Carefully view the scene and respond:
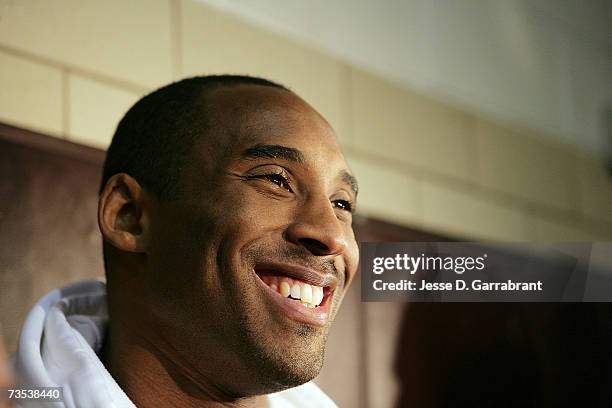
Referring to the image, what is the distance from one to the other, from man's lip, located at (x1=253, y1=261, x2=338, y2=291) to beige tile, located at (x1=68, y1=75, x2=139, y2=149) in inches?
15.2

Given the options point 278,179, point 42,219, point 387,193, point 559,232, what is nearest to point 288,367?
point 278,179

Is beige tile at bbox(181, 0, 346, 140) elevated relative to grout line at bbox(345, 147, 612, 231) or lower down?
elevated

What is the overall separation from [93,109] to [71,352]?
1.34 feet

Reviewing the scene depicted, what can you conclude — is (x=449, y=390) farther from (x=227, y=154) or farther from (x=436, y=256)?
(x=227, y=154)

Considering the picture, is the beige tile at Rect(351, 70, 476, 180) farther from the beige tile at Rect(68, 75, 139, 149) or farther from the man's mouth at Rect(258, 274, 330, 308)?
the man's mouth at Rect(258, 274, 330, 308)

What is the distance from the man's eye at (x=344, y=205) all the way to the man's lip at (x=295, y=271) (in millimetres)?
83

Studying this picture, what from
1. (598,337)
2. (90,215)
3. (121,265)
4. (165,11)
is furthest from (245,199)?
(598,337)

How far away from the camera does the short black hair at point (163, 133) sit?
1.00m

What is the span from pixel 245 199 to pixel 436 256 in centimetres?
32

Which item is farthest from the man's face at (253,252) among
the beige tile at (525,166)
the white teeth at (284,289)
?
the beige tile at (525,166)

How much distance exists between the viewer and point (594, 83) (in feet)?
5.21

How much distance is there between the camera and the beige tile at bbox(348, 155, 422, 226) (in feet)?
4.86

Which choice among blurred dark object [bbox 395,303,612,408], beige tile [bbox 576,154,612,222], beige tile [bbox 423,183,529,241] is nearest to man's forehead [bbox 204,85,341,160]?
blurred dark object [bbox 395,303,612,408]

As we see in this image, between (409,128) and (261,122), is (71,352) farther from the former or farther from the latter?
(409,128)
